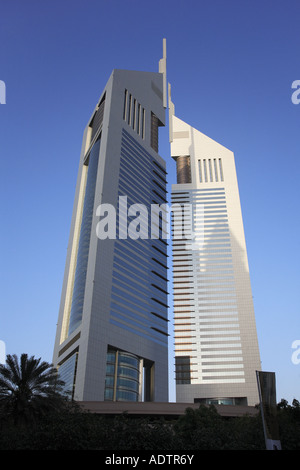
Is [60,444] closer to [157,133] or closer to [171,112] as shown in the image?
[157,133]

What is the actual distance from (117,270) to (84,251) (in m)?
14.0

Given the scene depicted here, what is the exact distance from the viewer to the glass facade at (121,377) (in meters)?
91.4

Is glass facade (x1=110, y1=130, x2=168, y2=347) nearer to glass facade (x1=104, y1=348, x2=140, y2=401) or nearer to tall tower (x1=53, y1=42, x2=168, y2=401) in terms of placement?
tall tower (x1=53, y1=42, x2=168, y2=401)

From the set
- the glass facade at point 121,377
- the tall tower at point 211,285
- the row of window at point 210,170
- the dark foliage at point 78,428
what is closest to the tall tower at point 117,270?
the glass facade at point 121,377

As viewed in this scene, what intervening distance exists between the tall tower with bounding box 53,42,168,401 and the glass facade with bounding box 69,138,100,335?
315 mm

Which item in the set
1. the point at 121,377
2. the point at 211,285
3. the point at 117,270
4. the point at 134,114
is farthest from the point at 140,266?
the point at 134,114

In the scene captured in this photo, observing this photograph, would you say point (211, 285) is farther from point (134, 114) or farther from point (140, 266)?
point (134, 114)

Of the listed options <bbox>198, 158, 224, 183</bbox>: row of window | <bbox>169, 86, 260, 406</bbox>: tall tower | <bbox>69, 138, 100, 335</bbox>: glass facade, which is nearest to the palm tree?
<bbox>69, 138, 100, 335</bbox>: glass facade

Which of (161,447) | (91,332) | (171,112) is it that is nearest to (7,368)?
(161,447)

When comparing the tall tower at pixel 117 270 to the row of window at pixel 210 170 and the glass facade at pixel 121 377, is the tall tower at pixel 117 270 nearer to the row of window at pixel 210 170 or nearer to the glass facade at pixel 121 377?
the glass facade at pixel 121 377

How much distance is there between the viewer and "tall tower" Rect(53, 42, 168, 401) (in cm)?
9212

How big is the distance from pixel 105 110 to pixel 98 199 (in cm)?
3710

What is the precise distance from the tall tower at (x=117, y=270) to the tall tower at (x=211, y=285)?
126ft

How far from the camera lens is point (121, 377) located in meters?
94.6
